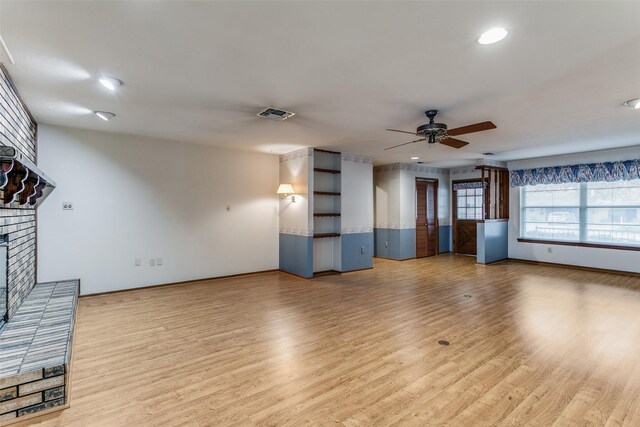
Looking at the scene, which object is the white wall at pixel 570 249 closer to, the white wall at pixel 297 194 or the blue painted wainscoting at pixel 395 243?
the blue painted wainscoting at pixel 395 243

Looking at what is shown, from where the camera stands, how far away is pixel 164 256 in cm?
546

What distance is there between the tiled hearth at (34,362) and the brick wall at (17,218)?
1.21 ft

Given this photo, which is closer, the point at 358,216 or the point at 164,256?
the point at 164,256

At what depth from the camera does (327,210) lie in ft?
21.8

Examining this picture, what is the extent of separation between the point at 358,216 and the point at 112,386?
207 inches

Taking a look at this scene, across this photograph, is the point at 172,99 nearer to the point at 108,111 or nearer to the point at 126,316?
the point at 108,111

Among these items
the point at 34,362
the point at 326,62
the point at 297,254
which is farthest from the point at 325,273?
the point at 34,362

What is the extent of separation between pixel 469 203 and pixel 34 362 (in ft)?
31.3

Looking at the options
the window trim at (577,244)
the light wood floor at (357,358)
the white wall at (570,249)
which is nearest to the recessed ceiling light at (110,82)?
the light wood floor at (357,358)

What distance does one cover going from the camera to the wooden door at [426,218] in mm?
8680

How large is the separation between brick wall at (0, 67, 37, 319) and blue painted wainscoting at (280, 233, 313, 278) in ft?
13.0

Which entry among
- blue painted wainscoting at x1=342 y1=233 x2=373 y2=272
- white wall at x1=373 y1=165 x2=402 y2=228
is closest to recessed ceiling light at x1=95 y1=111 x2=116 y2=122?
blue painted wainscoting at x1=342 y1=233 x2=373 y2=272

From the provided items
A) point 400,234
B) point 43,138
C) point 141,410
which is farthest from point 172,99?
point 400,234

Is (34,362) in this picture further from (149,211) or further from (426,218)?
(426,218)
